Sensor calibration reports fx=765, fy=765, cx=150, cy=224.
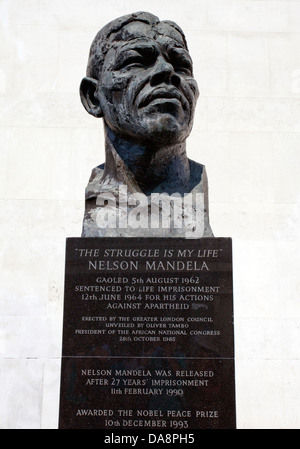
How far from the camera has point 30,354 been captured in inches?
283

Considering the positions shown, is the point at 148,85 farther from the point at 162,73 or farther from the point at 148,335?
the point at 148,335

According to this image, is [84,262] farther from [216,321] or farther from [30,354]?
[30,354]

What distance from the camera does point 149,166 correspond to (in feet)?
16.5

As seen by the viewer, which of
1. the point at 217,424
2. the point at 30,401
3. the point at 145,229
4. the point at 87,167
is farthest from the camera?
the point at 87,167

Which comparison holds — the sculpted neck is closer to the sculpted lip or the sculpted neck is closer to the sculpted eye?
the sculpted lip

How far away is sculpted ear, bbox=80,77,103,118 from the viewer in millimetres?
5168

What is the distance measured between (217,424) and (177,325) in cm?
61

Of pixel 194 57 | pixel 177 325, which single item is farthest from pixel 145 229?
pixel 194 57

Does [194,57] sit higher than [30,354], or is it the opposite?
[194,57]

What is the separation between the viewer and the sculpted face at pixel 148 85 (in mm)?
4785

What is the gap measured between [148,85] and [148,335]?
1563mm

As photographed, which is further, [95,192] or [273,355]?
[273,355]

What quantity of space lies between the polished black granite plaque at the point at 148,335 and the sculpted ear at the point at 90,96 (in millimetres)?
988

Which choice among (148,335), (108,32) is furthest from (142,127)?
(148,335)
